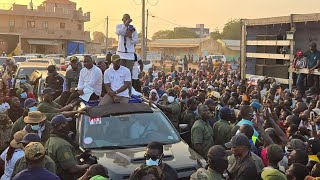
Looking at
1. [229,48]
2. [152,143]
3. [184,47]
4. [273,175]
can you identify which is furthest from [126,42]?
[229,48]

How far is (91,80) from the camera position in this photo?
28.9 feet

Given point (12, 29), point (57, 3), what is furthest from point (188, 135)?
point (57, 3)

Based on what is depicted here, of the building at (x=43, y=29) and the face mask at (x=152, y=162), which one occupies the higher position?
the building at (x=43, y=29)

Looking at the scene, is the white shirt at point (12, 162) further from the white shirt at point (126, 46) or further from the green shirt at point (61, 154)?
the white shirt at point (126, 46)

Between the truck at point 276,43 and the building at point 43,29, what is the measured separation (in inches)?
1727

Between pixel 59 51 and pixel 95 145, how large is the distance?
2185 inches

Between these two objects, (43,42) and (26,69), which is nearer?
(26,69)

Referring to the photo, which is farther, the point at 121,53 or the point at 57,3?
the point at 57,3

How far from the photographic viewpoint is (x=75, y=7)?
7544cm

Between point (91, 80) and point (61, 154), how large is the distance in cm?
331

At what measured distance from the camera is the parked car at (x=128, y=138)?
5.93 meters

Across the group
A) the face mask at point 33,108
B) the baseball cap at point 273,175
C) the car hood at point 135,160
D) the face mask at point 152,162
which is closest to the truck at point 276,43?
the car hood at point 135,160

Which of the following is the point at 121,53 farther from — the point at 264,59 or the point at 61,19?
the point at 61,19

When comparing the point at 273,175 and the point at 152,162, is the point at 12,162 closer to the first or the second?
the point at 152,162
